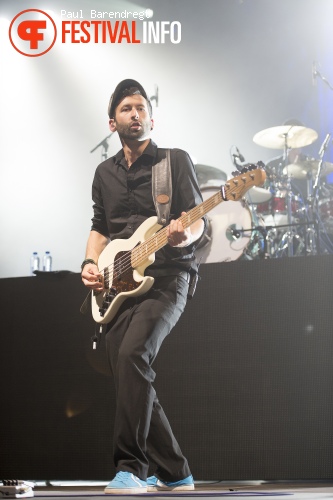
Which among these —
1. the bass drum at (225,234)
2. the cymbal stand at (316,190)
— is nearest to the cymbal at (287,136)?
the cymbal stand at (316,190)

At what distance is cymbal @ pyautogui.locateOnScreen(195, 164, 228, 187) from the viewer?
19.7ft

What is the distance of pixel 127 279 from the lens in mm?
3578

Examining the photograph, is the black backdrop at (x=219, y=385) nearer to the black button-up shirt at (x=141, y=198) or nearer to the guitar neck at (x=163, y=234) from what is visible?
the black button-up shirt at (x=141, y=198)

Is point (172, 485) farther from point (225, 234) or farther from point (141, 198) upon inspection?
point (225, 234)

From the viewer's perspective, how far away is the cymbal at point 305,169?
5988mm

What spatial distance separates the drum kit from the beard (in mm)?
1909

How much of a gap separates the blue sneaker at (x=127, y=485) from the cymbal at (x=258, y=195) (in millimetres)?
3296

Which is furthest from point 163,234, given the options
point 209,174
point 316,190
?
point 316,190

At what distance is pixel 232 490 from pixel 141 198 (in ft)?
4.59

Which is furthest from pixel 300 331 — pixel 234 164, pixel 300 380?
pixel 234 164

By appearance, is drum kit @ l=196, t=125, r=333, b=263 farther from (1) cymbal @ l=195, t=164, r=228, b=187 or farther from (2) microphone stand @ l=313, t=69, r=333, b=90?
(2) microphone stand @ l=313, t=69, r=333, b=90

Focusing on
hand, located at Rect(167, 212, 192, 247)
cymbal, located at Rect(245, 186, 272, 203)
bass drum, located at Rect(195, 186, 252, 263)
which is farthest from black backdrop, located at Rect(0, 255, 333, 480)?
cymbal, located at Rect(245, 186, 272, 203)

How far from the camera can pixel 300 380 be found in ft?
13.5

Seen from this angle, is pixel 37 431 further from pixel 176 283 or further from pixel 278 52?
pixel 278 52
